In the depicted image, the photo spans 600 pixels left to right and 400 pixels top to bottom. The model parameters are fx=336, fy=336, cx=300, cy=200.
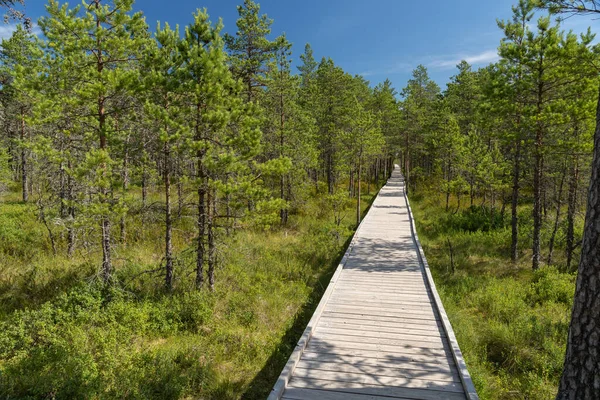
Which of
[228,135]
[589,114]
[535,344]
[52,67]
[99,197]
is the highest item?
[52,67]

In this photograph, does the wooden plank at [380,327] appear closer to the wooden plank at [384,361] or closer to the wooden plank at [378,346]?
the wooden plank at [378,346]

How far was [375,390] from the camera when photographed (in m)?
5.00

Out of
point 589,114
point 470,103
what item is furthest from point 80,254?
point 470,103

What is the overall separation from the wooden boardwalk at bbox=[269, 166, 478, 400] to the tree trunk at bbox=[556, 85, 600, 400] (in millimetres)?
1831

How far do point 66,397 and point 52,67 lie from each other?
306 inches

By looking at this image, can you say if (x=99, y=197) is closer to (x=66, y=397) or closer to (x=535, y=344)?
(x=66, y=397)

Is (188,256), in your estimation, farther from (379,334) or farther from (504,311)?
(504,311)

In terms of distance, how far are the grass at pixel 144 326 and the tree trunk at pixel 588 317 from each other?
16.6 ft

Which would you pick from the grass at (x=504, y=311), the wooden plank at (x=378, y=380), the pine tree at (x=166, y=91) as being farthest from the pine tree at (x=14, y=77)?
the grass at (x=504, y=311)

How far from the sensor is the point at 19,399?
5.47m

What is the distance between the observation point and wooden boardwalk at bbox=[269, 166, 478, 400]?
16.5ft

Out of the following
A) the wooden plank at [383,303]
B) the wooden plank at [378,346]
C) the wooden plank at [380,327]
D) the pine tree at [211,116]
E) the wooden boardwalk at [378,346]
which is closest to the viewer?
the wooden boardwalk at [378,346]

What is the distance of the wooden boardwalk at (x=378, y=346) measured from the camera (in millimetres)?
5027

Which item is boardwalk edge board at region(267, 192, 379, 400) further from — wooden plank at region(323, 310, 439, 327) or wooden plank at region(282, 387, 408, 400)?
wooden plank at region(323, 310, 439, 327)
